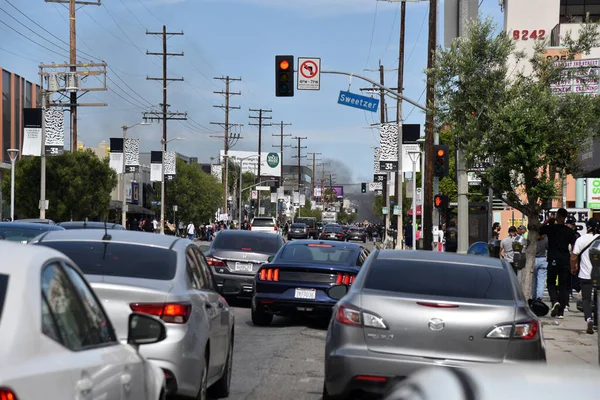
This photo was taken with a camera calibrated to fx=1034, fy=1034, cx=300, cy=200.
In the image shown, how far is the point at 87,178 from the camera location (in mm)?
63000

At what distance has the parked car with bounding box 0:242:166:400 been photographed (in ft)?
12.0

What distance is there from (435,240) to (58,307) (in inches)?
1397

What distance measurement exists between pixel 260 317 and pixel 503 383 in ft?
46.7

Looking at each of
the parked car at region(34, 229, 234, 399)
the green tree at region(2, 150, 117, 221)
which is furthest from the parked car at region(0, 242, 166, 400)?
the green tree at region(2, 150, 117, 221)

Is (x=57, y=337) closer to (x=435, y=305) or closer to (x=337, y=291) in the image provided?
(x=435, y=305)

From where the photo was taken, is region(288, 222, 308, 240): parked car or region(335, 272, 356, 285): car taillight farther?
region(288, 222, 308, 240): parked car

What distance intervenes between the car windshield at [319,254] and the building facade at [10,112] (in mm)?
48214

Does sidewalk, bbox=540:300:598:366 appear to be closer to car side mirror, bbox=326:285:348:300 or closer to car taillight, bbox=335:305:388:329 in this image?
car side mirror, bbox=326:285:348:300

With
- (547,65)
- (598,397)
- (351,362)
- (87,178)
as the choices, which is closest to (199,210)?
(87,178)

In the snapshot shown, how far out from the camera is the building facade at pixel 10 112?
6341 cm

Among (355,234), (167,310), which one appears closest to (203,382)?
(167,310)

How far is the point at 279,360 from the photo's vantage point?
41.7 feet

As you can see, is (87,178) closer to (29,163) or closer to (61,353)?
(29,163)

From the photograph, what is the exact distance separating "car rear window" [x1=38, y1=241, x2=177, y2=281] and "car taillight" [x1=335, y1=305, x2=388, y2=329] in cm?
148
